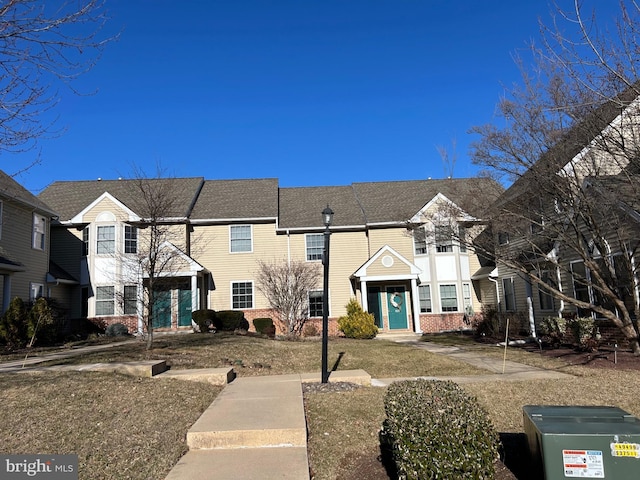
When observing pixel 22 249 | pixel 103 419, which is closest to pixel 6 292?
pixel 22 249

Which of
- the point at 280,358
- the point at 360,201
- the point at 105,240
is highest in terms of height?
the point at 360,201

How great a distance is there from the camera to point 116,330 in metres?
20.2

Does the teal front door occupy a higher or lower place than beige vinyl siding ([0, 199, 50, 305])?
lower

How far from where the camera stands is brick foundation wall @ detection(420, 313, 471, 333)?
74.7 ft

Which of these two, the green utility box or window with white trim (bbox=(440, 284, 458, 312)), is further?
window with white trim (bbox=(440, 284, 458, 312))

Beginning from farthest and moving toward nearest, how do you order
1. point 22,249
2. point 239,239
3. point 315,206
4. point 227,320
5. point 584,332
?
point 315,206 → point 239,239 → point 227,320 → point 22,249 → point 584,332

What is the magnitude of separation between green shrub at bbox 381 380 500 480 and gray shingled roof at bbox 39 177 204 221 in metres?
19.7

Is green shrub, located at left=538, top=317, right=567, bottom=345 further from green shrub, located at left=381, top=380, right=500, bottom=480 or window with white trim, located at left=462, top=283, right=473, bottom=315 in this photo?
Result: green shrub, located at left=381, top=380, right=500, bottom=480

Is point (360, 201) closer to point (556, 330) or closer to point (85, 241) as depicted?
point (556, 330)

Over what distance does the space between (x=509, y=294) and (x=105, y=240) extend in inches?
775

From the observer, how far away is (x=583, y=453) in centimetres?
357

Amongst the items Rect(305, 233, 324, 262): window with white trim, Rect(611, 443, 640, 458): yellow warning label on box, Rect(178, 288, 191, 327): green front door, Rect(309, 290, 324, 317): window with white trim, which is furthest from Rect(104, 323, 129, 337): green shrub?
Rect(611, 443, 640, 458): yellow warning label on box

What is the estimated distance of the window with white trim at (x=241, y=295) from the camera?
23156 millimetres

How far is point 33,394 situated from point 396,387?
534 centimetres
